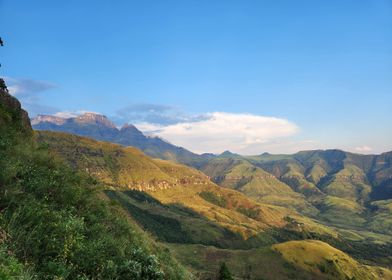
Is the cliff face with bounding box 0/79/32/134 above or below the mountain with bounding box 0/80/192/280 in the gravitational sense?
above

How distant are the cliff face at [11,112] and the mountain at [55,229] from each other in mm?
8981

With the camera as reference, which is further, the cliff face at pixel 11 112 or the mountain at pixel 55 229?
the cliff face at pixel 11 112

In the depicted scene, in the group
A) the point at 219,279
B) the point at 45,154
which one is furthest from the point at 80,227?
the point at 219,279

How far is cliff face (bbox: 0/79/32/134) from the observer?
3471 centimetres

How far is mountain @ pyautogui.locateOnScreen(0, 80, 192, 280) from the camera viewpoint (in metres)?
13.1

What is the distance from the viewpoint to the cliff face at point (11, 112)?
114 ft

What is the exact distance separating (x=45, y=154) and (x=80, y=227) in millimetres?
11192

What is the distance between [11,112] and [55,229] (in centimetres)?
2752

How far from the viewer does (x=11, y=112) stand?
38281mm

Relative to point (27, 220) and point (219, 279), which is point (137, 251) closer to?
point (27, 220)

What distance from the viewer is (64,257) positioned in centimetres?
1373

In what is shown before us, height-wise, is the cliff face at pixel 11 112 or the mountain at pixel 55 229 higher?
the cliff face at pixel 11 112

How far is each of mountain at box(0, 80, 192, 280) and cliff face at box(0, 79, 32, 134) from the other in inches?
354

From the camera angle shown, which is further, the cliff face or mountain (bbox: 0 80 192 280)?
the cliff face
